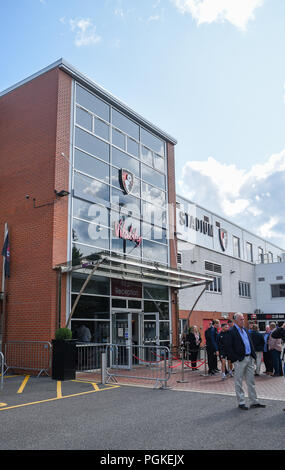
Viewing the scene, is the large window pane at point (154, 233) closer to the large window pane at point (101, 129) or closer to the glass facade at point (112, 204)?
the glass facade at point (112, 204)

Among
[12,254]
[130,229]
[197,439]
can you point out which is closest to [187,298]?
[130,229]

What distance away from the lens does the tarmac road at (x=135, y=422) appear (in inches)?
222

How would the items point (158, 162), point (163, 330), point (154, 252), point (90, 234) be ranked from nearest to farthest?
point (90, 234) → point (163, 330) → point (154, 252) → point (158, 162)

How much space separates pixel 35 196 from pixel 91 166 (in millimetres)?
2619

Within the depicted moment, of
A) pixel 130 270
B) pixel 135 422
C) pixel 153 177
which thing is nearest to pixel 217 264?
pixel 153 177

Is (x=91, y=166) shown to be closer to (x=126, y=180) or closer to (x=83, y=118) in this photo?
(x=83, y=118)

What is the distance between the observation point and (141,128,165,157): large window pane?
788 inches

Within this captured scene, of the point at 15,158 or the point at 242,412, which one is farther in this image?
the point at 15,158

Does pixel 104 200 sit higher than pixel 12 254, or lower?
higher

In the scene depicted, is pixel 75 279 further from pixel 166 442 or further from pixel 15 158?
pixel 166 442

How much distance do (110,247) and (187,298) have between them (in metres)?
8.96

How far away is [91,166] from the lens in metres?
16.3

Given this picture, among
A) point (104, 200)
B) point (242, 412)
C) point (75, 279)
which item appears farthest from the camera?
point (104, 200)

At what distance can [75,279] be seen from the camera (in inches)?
572
